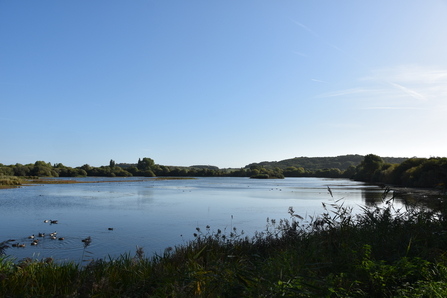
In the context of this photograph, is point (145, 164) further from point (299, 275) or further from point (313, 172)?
point (299, 275)

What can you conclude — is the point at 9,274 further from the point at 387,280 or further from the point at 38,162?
the point at 38,162

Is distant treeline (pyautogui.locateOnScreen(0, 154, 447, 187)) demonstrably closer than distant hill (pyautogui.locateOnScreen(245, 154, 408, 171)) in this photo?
Yes

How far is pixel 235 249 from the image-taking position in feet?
22.2

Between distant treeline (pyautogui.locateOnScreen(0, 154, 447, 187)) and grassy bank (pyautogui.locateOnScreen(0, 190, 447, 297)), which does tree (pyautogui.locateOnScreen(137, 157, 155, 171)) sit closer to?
distant treeline (pyautogui.locateOnScreen(0, 154, 447, 187))

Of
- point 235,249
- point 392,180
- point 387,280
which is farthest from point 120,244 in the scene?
point 392,180

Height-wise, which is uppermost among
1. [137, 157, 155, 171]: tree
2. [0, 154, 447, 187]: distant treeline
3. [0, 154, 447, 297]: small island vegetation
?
[137, 157, 155, 171]: tree

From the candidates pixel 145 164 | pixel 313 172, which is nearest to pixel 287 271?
pixel 145 164

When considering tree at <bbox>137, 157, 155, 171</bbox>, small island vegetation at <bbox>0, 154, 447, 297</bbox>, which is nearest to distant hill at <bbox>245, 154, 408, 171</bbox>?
tree at <bbox>137, 157, 155, 171</bbox>

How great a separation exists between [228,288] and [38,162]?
304ft

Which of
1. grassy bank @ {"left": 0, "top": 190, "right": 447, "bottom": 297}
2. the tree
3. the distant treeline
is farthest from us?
the tree

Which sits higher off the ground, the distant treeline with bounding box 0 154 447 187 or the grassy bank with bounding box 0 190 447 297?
the distant treeline with bounding box 0 154 447 187

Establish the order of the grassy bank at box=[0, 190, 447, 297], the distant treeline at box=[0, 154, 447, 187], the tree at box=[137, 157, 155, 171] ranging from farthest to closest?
the tree at box=[137, 157, 155, 171]
the distant treeline at box=[0, 154, 447, 187]
the grassy bank at box=[0, 190, 447, 297]

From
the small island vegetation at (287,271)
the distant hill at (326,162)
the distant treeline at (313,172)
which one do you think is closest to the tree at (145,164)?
the distant treeline at (313,172)

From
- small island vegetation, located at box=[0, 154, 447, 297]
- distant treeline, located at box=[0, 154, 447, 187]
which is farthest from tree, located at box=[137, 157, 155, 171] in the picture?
small island vegetation, located at box=[0, 154, 447, 297]
